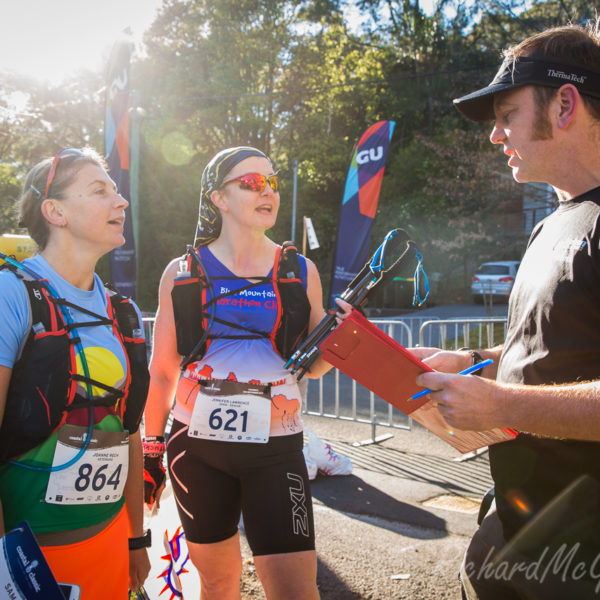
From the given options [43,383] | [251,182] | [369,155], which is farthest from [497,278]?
[43,383]

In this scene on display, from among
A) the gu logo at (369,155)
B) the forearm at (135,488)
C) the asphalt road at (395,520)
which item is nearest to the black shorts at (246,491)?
the forearm at (135,488)

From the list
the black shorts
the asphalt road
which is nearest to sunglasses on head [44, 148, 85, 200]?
the black shorts

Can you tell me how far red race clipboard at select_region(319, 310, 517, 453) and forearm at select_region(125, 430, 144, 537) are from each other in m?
0.98

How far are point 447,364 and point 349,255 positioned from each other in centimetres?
993

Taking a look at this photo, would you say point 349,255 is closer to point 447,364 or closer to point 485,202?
point 447,364

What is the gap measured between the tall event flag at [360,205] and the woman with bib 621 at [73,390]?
9.76m

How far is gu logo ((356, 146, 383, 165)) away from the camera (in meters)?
12.1

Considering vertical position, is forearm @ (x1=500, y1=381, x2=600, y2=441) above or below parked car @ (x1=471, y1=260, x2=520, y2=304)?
above

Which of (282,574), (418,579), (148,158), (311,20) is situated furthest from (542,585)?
(311,20)

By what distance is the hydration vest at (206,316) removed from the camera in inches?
95.1

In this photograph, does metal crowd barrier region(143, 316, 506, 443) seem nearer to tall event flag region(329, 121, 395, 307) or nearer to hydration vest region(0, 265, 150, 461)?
tall event flag region(329, 121, 395, 307)

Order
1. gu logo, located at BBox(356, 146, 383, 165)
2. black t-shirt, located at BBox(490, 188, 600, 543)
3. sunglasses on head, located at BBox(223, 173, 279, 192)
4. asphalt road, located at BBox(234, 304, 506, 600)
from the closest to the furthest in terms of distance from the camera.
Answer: black t-shirt, located at BBox(490, 188, 600, 543) < sunglasses on head, located at BBox(223, 173, 279, 192) < asphalt road, located at BBox(234, 304, 506, 600) < gu logo, located at BBox(356, 146, 383, 165)

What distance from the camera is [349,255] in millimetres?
11930

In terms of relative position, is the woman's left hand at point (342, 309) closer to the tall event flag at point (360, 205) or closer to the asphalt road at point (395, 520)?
the asphalt road at point (395, 520)
